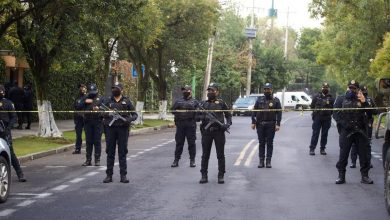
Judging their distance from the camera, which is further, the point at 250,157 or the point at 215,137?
the point at 250,157

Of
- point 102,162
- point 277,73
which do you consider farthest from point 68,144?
Answer: point 277,73

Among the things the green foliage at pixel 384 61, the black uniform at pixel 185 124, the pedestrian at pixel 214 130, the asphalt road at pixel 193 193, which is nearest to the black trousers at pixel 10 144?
the asphalt road at pixel 193 193

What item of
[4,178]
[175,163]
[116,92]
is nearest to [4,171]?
[4,178]

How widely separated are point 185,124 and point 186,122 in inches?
2.1

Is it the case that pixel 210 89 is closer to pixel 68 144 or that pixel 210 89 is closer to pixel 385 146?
pixel 385 146

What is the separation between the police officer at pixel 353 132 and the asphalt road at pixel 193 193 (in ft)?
1.15

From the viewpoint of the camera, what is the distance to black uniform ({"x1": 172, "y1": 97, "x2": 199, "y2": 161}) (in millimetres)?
14180

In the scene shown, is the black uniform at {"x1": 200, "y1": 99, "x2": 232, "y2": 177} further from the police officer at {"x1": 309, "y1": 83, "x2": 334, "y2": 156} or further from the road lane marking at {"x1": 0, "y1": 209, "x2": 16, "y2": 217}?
the police officer at {"x1": 309, "y1": 83, "x2": 334, "y2": 156}

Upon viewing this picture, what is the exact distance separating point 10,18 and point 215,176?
857 cm

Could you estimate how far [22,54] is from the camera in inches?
816

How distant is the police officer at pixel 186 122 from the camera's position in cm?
1412

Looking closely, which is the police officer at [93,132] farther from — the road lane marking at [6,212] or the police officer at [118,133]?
the road lane marking at [6,212]

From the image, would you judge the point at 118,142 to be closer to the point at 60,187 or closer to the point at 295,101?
the point at 60,187

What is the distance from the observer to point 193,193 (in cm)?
1023
